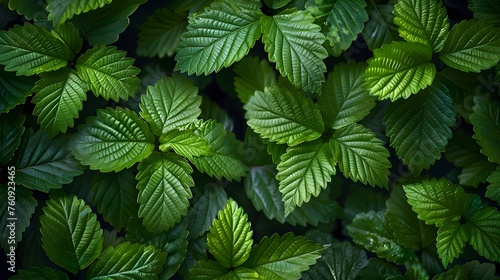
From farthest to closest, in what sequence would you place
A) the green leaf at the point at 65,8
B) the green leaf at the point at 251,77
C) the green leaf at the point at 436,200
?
the green leaf at the point at 251,77
the green leaf at the point at 436,200
the green leaf at the point at 65,8

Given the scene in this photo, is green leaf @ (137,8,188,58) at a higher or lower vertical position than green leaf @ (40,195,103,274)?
higher

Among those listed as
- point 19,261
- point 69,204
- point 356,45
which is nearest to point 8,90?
point 69,204

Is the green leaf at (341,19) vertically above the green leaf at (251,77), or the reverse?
the green leaf at (341,19)

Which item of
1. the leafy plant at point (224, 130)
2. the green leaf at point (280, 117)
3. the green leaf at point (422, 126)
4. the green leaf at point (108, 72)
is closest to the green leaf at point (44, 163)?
the leafy plant at point (224, 130)

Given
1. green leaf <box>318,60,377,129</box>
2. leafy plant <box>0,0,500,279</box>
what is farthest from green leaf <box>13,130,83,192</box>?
green leaf <box>318,60,377,129</box>

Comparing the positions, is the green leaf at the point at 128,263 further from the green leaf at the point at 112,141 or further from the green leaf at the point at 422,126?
the green leaf at the point at 422,126

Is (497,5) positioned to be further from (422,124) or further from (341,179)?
(341,179)

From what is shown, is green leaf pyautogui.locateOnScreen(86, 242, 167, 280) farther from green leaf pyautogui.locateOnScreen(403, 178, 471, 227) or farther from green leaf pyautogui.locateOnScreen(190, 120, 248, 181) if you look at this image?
green leaf pyautogui.locateOnScreen(403, 178, 471, 227)
